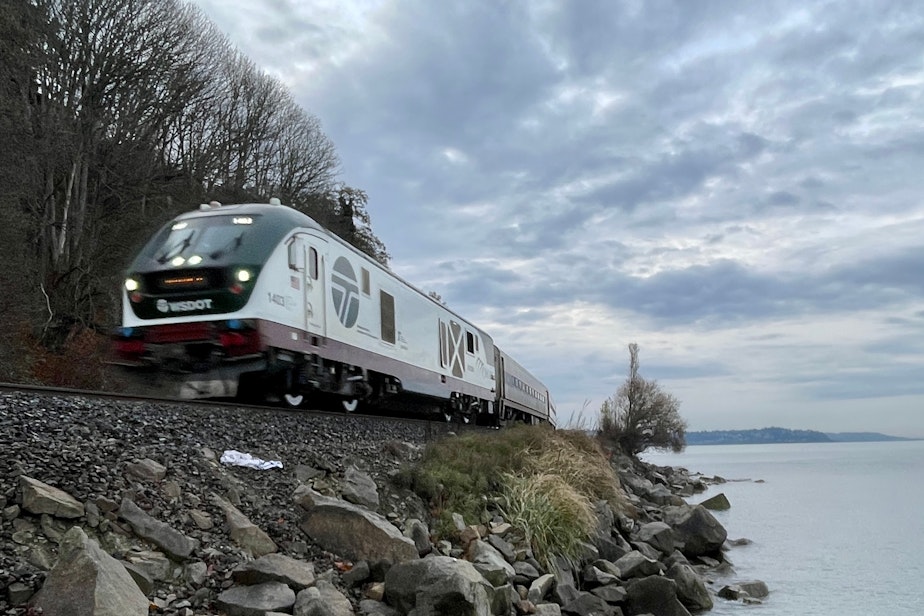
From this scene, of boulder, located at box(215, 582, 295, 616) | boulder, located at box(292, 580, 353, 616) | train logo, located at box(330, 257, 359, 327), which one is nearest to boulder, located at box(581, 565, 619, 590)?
boulder, located at box(292, 580, 353, 616)

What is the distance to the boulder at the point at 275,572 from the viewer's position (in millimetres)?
5914

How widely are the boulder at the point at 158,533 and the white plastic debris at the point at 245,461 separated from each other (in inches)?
75.6

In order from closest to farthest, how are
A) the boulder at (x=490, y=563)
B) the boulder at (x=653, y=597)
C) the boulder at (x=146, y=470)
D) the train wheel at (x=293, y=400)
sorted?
the boulder at (x=146, y=470) → the boulder at (x=490, y=563) → the boulder at (x=653, y=597) → the train wheel at (x=293, y=400)

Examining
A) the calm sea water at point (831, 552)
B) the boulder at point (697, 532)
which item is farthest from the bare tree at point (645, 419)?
the boulder at point (697, 532)

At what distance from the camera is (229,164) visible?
37281mm

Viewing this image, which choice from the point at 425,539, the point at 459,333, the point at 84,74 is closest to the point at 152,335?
the point at 425,539

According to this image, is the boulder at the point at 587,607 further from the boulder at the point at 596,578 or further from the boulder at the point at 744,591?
the boulder at the point at 744,591

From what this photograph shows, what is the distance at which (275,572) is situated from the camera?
19.5 feet

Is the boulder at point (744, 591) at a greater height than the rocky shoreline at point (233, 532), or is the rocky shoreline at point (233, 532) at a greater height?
the rocky shoreline at point (233, 532)

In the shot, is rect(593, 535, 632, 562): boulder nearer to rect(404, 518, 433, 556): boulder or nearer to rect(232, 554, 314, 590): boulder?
rect(404, 518, 433, 556): boulder

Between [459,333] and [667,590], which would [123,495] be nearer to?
[667,590]

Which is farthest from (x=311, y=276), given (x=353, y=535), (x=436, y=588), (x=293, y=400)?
(x=436, y=588)

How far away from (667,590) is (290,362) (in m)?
5.98

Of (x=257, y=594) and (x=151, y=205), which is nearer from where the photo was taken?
(x=257, y=594)
